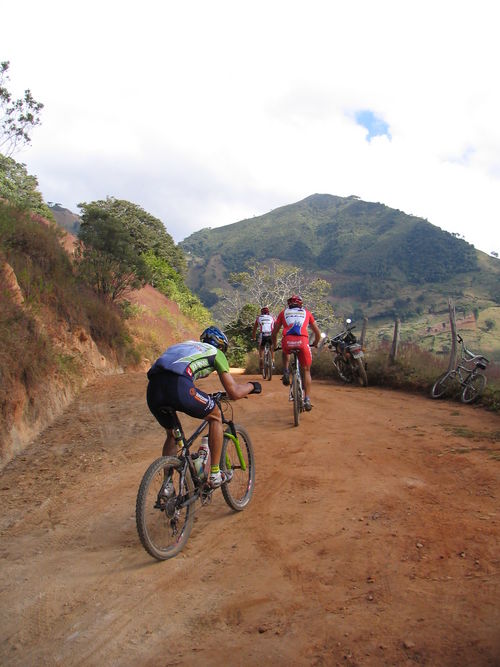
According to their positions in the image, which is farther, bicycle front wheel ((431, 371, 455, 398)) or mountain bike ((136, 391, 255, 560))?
bicycle front wheel ((431, 371, 455, 398))

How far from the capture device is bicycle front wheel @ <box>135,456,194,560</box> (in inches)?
155

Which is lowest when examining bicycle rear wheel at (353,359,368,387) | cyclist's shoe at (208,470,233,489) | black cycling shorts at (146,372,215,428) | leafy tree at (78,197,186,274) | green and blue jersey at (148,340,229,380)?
cyclist's shoe at (208,470,233,489)

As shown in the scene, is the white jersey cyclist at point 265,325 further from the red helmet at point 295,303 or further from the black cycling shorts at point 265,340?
the red helmet at point 295,303

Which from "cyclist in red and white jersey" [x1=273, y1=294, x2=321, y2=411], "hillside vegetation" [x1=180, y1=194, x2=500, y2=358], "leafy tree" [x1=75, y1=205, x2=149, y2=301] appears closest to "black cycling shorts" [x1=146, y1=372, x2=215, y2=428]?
"cyclist in red and white jersey" [x1=273, y1=294, x2=321, y2=411]

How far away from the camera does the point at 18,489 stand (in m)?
6.24

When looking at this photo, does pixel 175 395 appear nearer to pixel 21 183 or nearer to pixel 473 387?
pixel 473 387

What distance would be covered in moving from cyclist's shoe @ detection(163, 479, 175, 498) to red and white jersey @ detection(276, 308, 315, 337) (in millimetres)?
4554

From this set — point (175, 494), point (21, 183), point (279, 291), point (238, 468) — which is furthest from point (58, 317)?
point (21, 183)

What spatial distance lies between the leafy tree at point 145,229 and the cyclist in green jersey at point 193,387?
113 feet

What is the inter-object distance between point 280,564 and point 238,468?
1.42 m

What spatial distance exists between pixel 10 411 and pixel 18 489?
5.28ft

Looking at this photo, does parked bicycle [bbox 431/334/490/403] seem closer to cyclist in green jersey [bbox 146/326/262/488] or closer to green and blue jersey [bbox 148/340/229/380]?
cyclist in green jersey [bbox 146/326/262/488]

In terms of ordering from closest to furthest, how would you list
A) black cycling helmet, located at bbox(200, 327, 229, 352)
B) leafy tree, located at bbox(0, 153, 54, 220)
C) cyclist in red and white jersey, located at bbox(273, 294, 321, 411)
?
black cycling helmet, located at bbox(200, 327, 229, 352), cyclist in red and white jersey, located at bbox(273, 294, 321, 411), leafy tree, located at bbox(0, 153, 54, 220)

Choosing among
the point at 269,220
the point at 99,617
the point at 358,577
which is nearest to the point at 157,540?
the point at 99,617
